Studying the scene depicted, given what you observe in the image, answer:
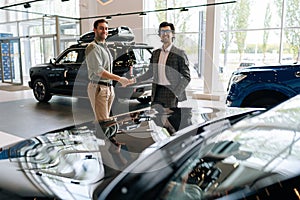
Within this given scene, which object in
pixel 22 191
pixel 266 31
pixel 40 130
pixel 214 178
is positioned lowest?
pixel 40 130

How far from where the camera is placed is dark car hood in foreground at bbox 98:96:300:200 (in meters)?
0.93

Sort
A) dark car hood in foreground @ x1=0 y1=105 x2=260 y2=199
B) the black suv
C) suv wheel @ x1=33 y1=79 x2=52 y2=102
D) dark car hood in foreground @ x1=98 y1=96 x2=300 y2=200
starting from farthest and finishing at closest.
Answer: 1. suv wheel @ x1=33 y1=79 x2=52 y2=102
2. the black suv
3. dark car hood in foreground @ x1=0 y1=105 x2=260 y2=199
4. dark car hood in foreground @ x1=98 y1=96 x2=300 y2=200

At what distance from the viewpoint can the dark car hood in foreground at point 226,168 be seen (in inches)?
36.6

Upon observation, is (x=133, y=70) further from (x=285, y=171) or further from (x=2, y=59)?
(x=2, y=59)

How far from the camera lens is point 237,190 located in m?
0.93

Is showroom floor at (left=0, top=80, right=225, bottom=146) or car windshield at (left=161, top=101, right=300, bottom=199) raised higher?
Answer: car windshield at (left=161, top=101, right=300, bottom=199)

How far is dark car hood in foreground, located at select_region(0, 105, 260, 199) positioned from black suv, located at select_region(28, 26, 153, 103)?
3.32 meters

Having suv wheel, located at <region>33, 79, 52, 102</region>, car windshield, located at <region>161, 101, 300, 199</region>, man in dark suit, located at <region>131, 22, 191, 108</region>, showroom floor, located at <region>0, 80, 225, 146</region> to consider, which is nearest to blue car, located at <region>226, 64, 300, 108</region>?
showroom floor, located at <region>0, 80, 225, 146</region>

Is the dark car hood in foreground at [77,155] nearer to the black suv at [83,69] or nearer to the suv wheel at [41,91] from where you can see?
the black suv at [83,69]

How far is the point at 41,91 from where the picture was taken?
7.72m

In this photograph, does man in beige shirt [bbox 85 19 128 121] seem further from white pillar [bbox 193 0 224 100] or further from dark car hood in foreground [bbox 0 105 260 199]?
white pillar [bbox 193 0 224 100]

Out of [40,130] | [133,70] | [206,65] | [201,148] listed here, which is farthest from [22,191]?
[206,65]

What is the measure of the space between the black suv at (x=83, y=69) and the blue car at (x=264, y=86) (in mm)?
1867

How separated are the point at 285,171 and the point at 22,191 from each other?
1.02m
